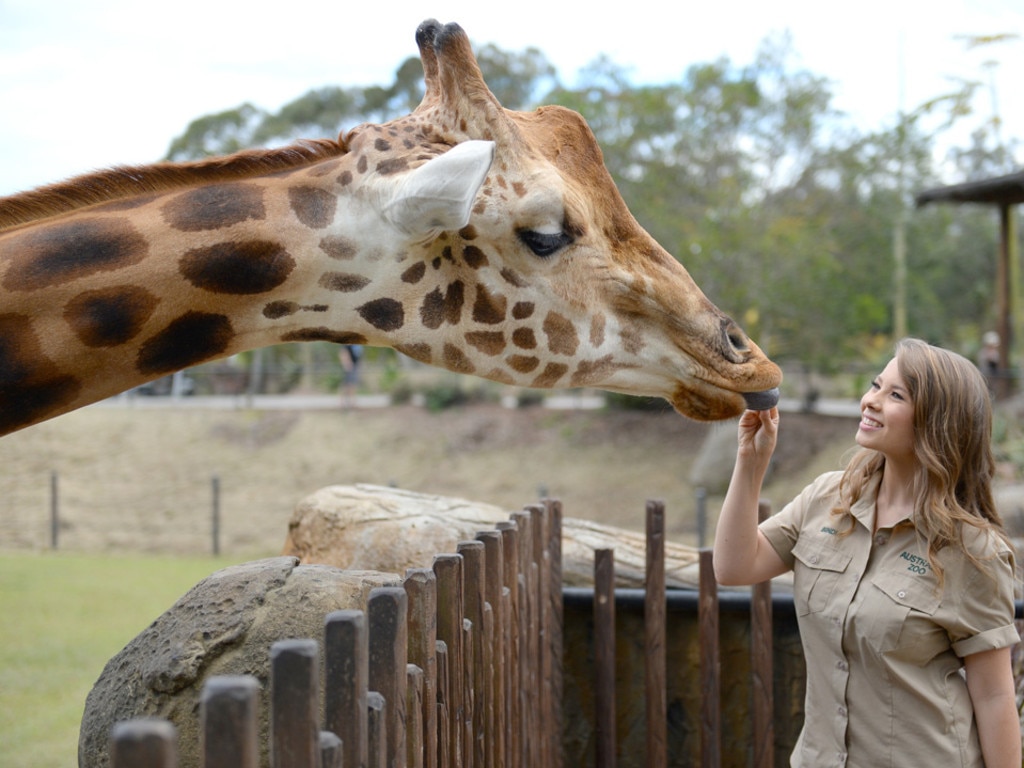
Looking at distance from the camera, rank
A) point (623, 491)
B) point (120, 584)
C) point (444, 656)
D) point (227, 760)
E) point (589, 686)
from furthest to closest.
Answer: point (623, 491) < point (120, 584) < point (589, 686) < point (444, 656) < point (227, 760)

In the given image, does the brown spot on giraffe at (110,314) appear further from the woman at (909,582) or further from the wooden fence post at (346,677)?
the woman at (909,582)

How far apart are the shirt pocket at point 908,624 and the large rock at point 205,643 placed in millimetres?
1267

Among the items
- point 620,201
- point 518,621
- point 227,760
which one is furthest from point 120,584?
point 227,760

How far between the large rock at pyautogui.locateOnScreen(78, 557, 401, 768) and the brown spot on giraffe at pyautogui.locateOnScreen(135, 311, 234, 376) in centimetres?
60

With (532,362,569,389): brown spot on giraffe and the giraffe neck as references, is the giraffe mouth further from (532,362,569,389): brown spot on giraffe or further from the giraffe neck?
the giraffe neck

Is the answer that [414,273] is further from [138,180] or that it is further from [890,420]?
[890,420]

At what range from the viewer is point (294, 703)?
1.37 metres

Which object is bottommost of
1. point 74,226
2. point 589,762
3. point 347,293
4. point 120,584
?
point 120,584

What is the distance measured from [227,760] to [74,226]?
1683mm

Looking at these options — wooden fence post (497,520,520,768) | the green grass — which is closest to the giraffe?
wooden fence post (497,520,520,768)

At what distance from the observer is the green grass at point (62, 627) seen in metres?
5.62

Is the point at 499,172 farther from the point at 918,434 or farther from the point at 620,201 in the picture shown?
the point at 918,434

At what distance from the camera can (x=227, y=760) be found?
1214mm

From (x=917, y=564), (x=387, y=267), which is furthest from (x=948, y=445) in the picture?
(x=387, y=267)
